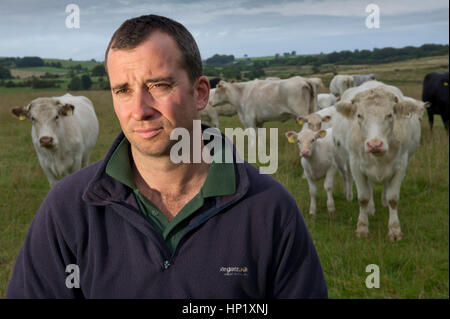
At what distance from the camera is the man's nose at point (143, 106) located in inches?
76.3

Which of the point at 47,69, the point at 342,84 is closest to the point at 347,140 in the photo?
the point at 342,84

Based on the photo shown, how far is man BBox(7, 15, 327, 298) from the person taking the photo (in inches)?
76.6

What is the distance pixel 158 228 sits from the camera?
2080 mm

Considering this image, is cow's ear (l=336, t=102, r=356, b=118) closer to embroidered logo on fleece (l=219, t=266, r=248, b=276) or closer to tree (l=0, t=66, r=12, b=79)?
embroidered logo on fleece (l=219, t=266, r=248, b=276)

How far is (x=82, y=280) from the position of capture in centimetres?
200

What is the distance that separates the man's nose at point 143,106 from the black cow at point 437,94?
15.2 m

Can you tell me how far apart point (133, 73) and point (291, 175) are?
26.4 ft

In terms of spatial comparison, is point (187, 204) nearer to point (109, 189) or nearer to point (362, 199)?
point (109, 189)

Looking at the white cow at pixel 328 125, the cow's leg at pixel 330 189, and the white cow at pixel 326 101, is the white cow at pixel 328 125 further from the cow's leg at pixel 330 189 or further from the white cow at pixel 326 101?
the white cow at pixel 326 101

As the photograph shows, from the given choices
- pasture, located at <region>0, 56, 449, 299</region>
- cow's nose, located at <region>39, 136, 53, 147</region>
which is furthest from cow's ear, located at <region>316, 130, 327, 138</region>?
cow's nose, located at <region>39, 136, 53, 147</region>

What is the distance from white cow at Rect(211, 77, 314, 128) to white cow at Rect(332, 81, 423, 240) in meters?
7.44

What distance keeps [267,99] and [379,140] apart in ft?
30.7
